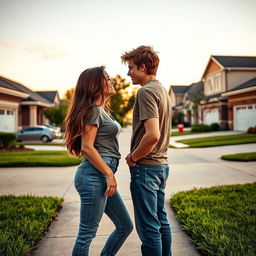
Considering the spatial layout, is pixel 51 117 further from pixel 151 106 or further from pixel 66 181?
pixel 151 106

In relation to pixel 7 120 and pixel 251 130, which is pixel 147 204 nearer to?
pixel 251 130

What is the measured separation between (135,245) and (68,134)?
1.80 m

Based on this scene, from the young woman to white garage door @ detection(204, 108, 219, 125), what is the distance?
92.2ft

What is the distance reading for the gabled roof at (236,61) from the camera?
27538mm

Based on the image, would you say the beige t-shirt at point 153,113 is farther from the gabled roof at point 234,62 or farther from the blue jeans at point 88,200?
the gabled roof at point 234,62

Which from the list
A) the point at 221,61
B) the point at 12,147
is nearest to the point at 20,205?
the point at 12,147

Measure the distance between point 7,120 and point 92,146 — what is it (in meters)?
22.9

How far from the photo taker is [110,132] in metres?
2.27

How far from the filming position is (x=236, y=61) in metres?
28.7

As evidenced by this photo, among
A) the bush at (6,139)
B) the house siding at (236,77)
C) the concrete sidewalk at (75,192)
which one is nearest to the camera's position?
the concrete sidewalk at (75,192)

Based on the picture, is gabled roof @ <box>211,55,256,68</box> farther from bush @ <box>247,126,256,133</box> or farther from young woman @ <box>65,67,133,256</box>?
young woman @ <box>65,67,133,256</box>

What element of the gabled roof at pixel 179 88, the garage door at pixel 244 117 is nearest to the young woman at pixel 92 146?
the garage door at pixel 244 117

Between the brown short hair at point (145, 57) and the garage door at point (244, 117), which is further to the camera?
the garage door at point (244, 117)

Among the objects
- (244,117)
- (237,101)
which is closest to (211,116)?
(237,101)
